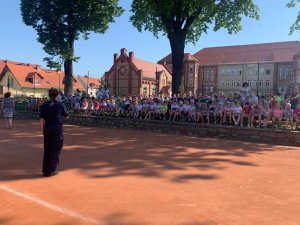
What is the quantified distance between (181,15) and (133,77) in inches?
1916

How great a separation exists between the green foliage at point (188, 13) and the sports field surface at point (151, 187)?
11544mm

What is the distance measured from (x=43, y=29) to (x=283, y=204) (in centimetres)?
2482

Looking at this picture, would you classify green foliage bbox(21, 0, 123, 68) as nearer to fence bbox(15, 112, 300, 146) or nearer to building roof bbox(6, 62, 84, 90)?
fence bbox(15, 112, 300, 146)

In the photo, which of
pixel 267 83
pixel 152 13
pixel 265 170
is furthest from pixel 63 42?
pixel 267 83

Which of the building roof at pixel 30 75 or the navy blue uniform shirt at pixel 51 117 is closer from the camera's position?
the navy blue uniform shirt at pixel 51 117

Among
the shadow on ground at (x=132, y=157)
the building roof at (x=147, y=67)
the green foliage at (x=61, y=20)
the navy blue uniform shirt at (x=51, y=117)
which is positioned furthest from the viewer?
the building roof at (x=147, y=67)

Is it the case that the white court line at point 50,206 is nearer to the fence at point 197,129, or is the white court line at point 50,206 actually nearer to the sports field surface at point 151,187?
the sports field surface at point 151,187

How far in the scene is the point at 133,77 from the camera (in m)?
68.3

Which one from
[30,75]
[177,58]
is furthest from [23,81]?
[177,58]

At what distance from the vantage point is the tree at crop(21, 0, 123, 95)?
25.4 metres

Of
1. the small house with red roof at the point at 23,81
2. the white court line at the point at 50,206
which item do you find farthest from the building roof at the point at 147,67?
the white court line at the point at 50,206

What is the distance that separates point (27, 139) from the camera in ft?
41.7

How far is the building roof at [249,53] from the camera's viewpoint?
226ft

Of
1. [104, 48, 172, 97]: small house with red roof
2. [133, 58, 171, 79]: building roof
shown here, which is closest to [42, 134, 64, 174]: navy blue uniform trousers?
[104, 48, 172, 97]: small house with red roof
